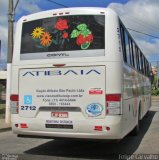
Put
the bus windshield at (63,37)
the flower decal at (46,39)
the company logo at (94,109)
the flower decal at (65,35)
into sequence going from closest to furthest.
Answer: the company logo at (94,109) → the bus windshield at (63,37) → the flower decal at (65,35) → the flower decal at (46,39)

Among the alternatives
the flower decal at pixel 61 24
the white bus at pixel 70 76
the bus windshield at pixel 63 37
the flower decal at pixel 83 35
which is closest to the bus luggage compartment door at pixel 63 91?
the white bus at pixel 70 76

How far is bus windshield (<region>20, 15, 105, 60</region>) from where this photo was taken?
9.43 m

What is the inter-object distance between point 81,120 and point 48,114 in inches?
33.6

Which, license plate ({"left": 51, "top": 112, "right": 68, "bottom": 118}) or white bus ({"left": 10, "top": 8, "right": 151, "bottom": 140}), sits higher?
white bus ({"left": 10, "top": 8, "right": 151, "bottom": 140})

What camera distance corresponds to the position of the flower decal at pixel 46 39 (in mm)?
9805

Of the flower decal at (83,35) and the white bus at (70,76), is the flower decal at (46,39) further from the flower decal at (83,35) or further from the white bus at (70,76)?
the flower decal at (83,35)

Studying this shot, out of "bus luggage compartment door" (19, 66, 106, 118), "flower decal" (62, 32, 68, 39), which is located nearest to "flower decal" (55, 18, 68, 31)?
"flower decal" (62, 32, 68, 39)

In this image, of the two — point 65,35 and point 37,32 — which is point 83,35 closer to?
point 65,35

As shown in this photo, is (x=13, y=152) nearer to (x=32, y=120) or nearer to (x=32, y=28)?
(x=32, y=120)

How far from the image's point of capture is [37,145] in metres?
11.5

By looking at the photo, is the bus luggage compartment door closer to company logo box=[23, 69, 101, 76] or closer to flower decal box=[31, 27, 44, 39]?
company logo box=[23, 69, 101, 76]

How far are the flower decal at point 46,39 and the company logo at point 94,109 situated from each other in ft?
6.04

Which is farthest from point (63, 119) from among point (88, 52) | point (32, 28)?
point (32, 28)

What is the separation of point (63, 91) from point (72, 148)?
2.10 metres
